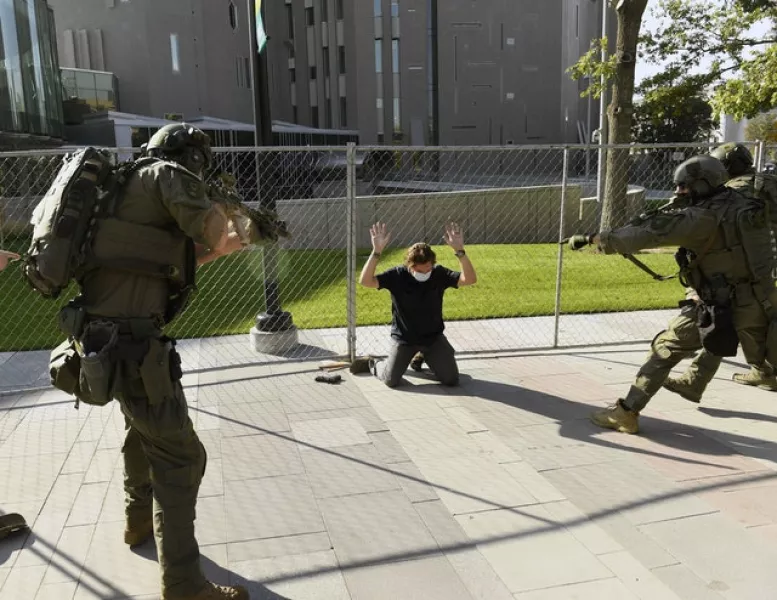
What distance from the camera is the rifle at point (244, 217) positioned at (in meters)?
3.04

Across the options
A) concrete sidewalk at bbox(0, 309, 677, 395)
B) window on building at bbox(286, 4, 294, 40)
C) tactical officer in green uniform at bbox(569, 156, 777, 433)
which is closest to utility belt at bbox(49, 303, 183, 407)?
tactical officer in green uniform at bbox(569, 156, 777, 433)

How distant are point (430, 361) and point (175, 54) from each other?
87.2 ft

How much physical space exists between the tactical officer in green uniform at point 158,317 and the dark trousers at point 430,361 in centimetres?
285

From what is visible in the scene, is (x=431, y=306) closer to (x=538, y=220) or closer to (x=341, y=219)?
(x=341, y=219)

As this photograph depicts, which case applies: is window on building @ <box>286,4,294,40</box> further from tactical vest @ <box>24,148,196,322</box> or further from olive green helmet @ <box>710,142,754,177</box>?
tactical vest @ <box>24,148,196,322</box>

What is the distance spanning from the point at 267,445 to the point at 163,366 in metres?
1.90

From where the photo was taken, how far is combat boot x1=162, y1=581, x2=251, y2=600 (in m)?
2.83

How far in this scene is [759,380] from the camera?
18.2ft

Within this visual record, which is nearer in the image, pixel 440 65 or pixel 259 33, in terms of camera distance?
pixel 259 33

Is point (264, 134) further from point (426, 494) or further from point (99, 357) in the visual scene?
point (99, 357)

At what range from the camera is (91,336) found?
9.00ft

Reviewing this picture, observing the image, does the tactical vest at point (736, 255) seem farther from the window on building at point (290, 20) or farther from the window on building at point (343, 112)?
the window on building at point (290, 20)

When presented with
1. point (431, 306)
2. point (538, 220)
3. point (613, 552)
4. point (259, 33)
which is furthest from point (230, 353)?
point (538, 220)

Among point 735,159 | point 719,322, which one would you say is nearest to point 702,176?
point 735,159
